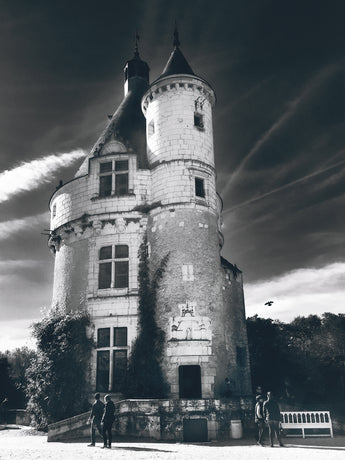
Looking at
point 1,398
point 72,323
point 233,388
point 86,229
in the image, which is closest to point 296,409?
point 233,388

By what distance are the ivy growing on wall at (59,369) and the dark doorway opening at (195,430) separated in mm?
5593

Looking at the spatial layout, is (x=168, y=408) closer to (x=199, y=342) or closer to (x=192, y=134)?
(x=199, y=342)

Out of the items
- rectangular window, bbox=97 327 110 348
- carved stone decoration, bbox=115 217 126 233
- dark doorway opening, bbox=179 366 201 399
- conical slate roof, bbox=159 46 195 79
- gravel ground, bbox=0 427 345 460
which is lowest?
gravel ground, bbox=0 427 345 460

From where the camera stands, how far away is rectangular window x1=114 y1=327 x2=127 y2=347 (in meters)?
19.5

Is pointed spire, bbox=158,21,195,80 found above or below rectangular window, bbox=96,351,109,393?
above

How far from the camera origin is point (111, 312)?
20.0 meters

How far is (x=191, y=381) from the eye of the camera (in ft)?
60.2

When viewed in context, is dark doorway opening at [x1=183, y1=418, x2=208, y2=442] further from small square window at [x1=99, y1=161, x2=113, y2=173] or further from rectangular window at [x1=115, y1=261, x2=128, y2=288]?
small square window at [x1=99, y1=161, x2=113, y2=173]

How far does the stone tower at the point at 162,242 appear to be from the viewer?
60.0ft

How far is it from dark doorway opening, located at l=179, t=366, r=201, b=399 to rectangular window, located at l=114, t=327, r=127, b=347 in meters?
3.12

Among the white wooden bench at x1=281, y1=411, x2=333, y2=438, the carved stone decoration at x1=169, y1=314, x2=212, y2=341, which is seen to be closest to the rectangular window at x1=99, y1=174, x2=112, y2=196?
the carved stone decoration at x1=169, y1=314, x2=212, y2=341

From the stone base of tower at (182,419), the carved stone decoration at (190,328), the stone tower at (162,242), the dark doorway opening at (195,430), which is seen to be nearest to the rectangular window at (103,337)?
the stone tower at (162,242)

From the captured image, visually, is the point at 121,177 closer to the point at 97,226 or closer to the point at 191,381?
the point at 97,226

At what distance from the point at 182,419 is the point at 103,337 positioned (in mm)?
6214
